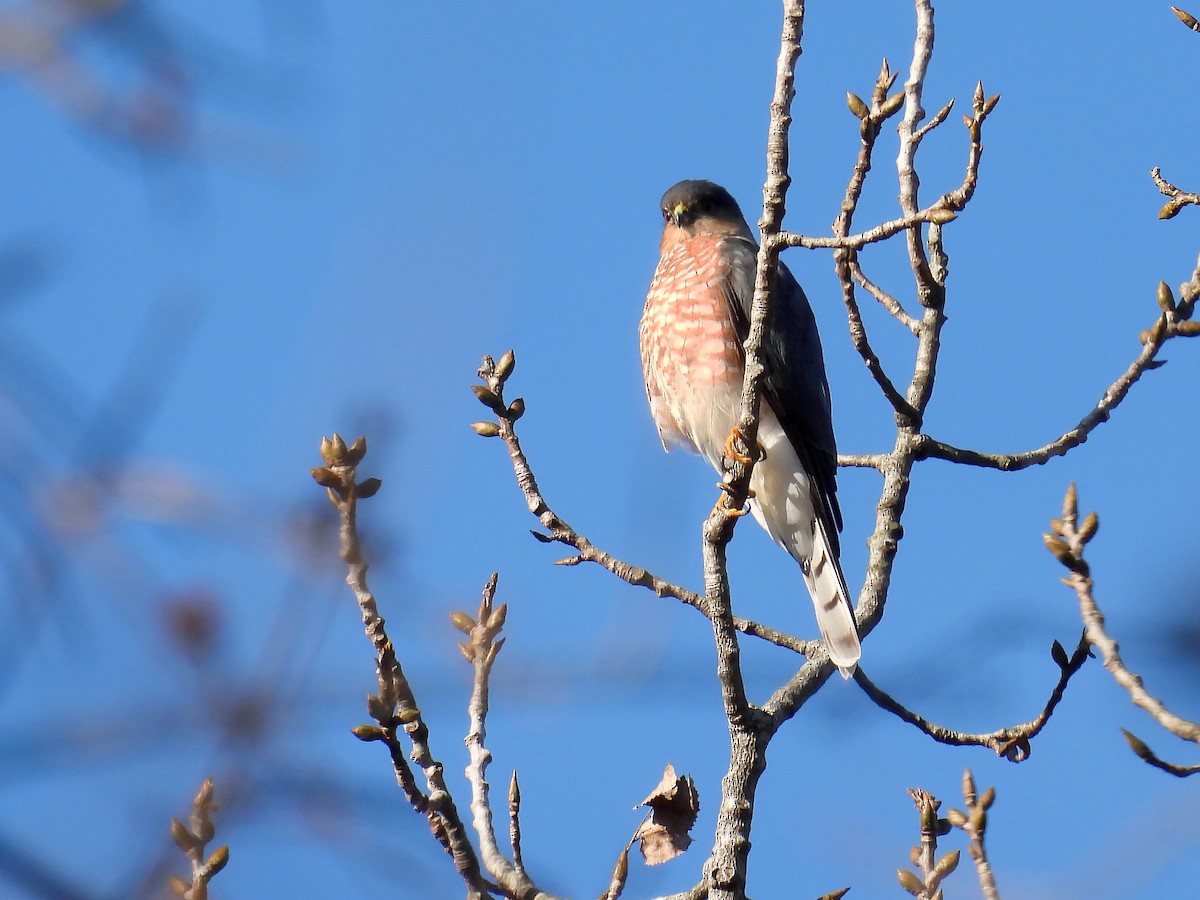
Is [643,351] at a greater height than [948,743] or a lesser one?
greater

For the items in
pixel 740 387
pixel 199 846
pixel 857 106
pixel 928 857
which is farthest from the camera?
pixel 740 387

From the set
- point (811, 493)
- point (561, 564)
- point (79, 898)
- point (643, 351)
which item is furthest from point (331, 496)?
point (643, 351)

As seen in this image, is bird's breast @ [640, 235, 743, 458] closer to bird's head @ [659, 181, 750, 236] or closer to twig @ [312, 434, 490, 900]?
bird's head @ [659, 181, 750, 236]

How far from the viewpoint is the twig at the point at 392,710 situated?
2.31 meters

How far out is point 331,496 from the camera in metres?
2.27

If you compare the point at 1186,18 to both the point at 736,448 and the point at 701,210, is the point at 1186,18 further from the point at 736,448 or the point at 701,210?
the point at 701,210

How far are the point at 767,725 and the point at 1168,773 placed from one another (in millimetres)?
973

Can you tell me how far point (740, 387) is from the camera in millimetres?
5031

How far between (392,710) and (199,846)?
1.27 ft

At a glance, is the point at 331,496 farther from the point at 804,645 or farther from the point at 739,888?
the point at 804,645

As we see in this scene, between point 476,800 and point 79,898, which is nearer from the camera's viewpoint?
point 79,898

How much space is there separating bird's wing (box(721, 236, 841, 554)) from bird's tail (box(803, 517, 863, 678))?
0.06m

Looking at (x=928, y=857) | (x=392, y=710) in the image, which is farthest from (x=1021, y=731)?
(x=392, y=710)

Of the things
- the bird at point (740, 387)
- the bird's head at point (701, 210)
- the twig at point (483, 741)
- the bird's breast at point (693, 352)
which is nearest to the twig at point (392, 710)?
the twig at point (483, 741)
